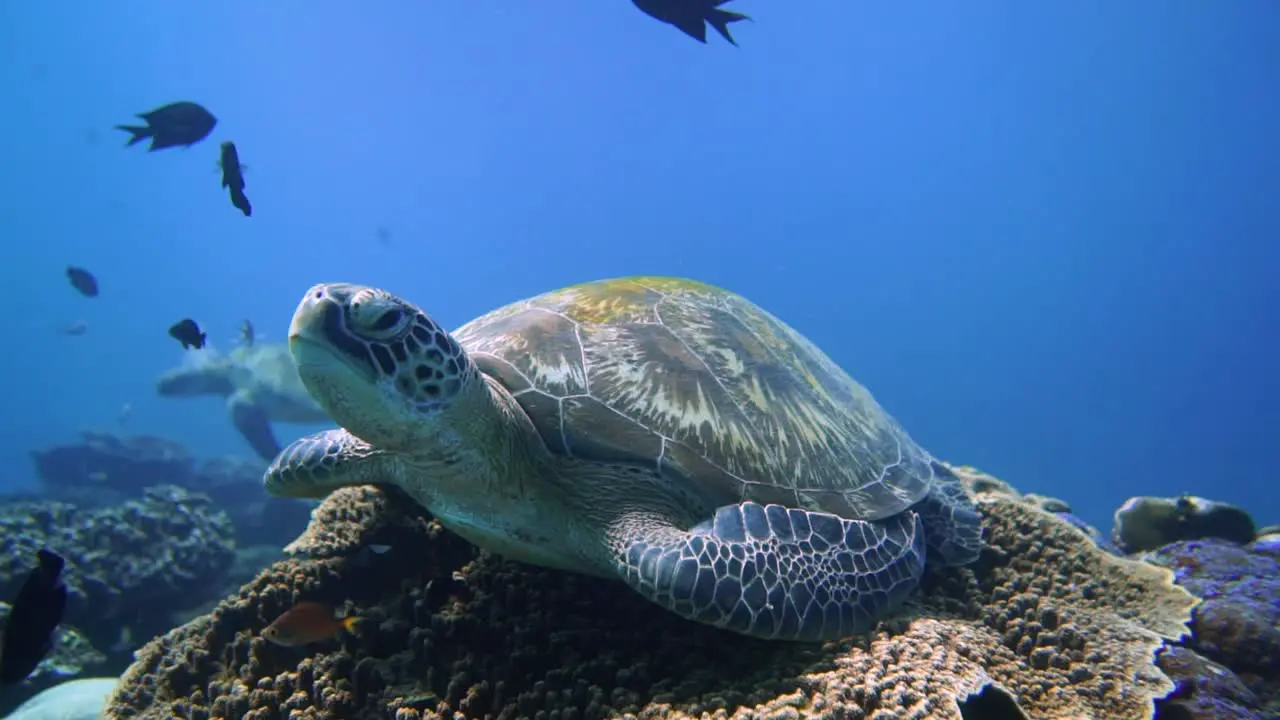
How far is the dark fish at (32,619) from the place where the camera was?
229 cm

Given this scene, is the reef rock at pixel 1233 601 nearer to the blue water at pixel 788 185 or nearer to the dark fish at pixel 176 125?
the dark fish at pixel 176 125

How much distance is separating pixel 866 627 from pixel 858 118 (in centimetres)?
13278

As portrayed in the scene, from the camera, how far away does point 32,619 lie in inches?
91.6

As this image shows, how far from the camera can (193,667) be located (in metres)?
2.97

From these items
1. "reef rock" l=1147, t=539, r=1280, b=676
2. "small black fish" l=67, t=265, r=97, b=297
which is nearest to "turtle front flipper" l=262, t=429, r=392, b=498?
"reef rock" l=1147, t=539, r=1280, b=676

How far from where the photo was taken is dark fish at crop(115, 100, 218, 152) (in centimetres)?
518

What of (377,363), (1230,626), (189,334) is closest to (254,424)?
(189,334)

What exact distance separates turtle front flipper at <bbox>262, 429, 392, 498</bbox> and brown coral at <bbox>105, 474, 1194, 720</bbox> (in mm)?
355

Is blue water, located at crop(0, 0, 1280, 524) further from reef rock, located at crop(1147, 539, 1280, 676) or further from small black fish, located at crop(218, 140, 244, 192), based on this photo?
small black fish, located at crop(218, 140, 244, 192)

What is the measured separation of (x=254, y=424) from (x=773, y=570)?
15.5m

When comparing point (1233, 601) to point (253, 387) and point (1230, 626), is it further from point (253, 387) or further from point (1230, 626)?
point (253, 387)

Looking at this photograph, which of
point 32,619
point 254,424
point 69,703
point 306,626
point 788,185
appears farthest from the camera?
point 788,185

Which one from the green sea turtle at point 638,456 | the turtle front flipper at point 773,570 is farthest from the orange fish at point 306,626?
the turtle front flipper at point 773,570

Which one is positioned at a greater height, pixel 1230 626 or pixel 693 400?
pixel 693 400
